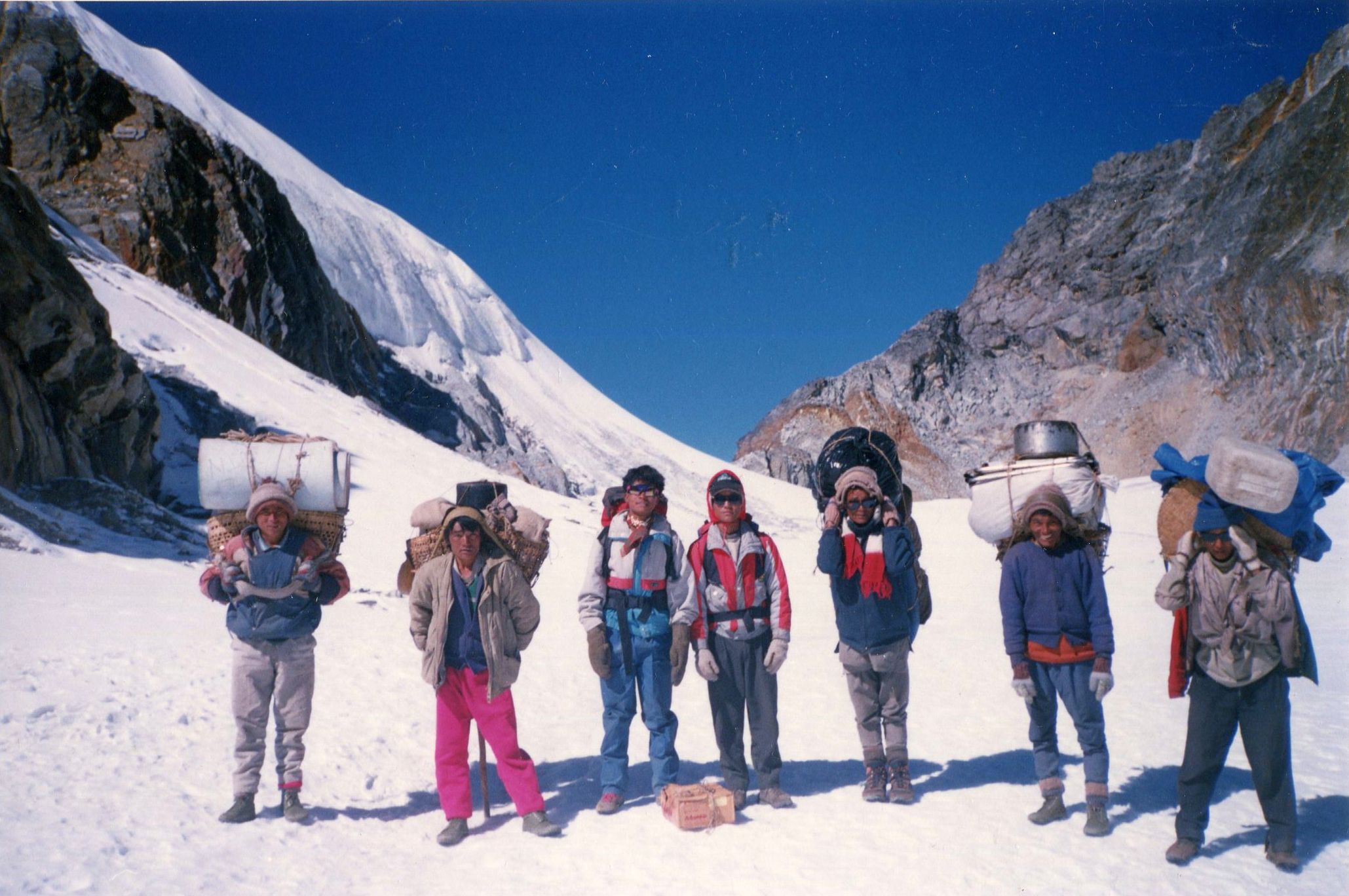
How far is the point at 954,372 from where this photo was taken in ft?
239

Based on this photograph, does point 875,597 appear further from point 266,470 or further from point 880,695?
point 266,470

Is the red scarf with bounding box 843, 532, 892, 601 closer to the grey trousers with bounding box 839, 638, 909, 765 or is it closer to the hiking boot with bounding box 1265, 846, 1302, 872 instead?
the grey trousers with bounding box 839, 638, 909, 765

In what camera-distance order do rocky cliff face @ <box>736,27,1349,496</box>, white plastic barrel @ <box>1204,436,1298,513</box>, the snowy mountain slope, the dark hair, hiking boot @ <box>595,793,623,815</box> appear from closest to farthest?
white plastic barrel @ <box>1204,436,1298,513</box> < hiking boot @ <box>595,793,623,815</box> < the dark hair < rocky cliff face @ <box>736,27,1349,496</box> < the snowy mountain slope

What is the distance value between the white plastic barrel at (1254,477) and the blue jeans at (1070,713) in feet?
3.43

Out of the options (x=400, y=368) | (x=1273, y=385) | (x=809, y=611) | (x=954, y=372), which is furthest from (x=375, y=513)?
(x=954, y=372)

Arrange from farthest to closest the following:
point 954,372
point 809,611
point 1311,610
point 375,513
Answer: point 954,372 → point 375,513 → point 809,611 → point 1311,610

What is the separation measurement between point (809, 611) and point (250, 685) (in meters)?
9.11

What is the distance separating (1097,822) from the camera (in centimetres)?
396

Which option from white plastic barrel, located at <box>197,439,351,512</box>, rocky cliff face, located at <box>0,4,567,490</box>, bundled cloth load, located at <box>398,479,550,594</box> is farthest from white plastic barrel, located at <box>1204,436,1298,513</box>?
rocky cliff face, located at <box>0,4,567,490</box>

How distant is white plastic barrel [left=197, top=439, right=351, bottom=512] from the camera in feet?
14.2

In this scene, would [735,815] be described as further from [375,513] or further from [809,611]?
[375,513]

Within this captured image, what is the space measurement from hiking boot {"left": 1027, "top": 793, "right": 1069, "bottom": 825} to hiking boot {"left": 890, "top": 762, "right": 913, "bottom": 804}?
58 cm

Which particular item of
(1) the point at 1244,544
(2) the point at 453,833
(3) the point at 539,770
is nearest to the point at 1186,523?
(1) the point at 1244,544

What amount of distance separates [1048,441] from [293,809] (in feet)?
13.4
